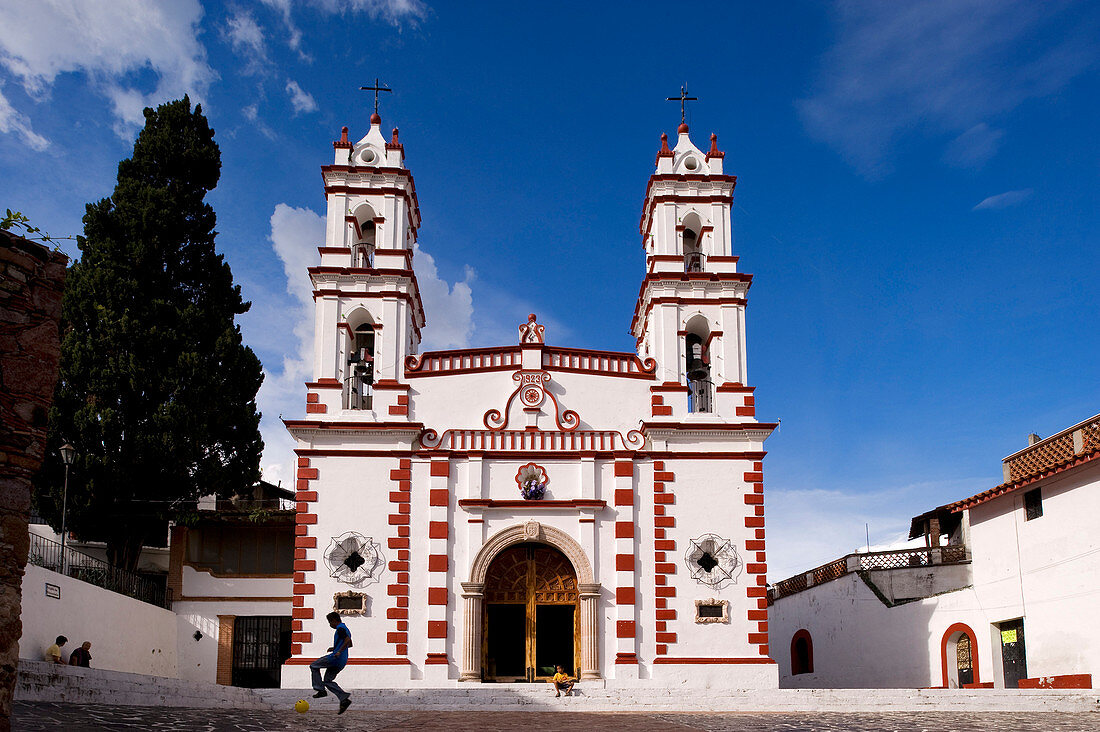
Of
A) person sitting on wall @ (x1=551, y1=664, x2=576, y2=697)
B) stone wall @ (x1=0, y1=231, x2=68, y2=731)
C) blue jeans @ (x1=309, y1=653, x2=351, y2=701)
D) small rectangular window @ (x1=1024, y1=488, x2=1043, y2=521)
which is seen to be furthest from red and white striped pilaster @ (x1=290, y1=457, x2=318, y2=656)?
small rectangular window @ (x1=1024, y1=488, x2=1043, y2=521)

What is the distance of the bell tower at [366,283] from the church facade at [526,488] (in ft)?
0.18

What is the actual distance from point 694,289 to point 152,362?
1426 centimetres

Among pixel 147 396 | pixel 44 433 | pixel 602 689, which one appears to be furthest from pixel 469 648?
pixel 44 433

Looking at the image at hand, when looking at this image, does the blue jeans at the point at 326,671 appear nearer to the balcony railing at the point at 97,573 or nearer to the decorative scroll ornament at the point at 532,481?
the balcony railing at the point at 97,573

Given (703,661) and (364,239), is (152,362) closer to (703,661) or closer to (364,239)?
(364,239)

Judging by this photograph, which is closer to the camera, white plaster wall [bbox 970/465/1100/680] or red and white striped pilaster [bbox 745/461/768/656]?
white plaster wall [bbox 970/465/1100/680]

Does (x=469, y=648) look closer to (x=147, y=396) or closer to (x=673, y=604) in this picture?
(x=673, y=604)

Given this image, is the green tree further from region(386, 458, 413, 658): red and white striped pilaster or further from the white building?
the white building

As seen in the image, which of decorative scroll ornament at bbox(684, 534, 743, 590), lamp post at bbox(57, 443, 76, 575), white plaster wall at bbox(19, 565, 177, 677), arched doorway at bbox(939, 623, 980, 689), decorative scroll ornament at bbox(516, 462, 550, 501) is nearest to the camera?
white plaster wall at bbox(19, 565, 177, 677)

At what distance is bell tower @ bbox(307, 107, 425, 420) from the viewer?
81.0 feet

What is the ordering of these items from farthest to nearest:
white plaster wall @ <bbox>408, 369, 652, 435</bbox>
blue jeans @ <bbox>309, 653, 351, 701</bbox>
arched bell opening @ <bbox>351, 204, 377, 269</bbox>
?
arched bell opening @ <bbox>351, 204, 377, 269</bbox> → white plaster wall @ <bbox>408, 369, 652, 435</bbox> → blue jeans @ <bbox>309, 653, 351, 701</bbox>

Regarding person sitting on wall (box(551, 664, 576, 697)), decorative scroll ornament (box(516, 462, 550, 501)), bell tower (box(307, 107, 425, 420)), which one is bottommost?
person sitting on wall (box(551, 664, 576, 697))

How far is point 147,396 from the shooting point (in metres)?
26.3

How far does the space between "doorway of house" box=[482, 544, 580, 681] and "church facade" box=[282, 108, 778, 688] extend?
1.9 inches
